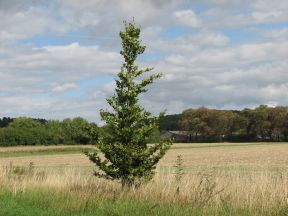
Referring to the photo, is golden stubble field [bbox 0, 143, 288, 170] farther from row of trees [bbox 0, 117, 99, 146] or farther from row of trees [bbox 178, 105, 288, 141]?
row of trees [bbox 178, 105, 288, 141]

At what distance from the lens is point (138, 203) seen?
1172cm

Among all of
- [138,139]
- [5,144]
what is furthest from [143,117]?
[5,144]

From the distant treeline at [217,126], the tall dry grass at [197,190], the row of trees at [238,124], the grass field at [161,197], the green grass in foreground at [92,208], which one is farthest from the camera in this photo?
the row of trees at [238,124]

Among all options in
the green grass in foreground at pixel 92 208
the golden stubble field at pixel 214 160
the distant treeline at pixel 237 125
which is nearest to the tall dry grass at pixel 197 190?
the green grass in foreground at pixel 92 208

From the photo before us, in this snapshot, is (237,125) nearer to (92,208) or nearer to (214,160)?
(214,160)

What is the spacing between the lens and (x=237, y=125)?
159 metres

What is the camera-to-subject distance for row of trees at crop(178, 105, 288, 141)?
153 metres

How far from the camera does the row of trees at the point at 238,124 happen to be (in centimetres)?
15312

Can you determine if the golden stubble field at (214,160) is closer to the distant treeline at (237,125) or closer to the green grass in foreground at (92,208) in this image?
the green grass in foreground at (92,208)

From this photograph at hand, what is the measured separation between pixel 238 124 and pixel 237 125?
0.54 m

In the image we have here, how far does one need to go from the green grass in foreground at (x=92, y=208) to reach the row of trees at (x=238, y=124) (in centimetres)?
14144

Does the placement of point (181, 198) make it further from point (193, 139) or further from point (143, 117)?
point (193, 139)

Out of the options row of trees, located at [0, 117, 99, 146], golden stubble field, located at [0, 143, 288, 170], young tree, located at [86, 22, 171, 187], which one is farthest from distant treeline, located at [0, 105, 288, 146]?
young tree, located at [86, 22, 171, 187]

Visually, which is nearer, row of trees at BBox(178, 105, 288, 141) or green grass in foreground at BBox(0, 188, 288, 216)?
green grass in foreground at BBox(0, 188, 288, 216)
